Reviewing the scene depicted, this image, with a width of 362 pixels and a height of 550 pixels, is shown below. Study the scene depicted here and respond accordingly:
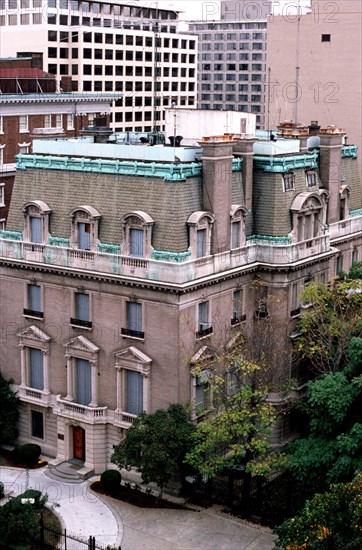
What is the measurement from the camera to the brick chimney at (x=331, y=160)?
62.8 meters

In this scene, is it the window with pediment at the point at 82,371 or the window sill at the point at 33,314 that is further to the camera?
the window sill at the point at 33,314

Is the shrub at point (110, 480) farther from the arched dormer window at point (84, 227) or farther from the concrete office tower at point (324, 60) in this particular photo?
the concrete office tower at point (324, 60)

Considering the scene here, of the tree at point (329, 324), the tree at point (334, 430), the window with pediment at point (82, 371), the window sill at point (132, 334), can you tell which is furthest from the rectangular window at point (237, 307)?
the window with pediment at point (82, 371)

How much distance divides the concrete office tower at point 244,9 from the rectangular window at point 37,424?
126 meters

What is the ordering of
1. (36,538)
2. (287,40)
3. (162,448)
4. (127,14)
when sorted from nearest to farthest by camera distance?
1. (36,538)
2. (162,448)
3. (287,40)
4. (127,14)

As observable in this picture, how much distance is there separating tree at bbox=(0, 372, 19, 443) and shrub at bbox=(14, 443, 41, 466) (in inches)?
65.3

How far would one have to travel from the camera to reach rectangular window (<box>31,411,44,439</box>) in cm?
5991

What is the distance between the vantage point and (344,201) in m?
66.2

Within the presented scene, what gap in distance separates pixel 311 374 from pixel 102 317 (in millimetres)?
15370

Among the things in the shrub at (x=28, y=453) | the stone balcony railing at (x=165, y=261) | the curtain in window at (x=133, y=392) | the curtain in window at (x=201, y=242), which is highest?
the curtain in window at (x=201, y=242)

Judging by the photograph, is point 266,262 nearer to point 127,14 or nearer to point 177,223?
point 177,223

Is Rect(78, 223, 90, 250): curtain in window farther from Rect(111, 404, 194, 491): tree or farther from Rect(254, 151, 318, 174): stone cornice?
Rect(254, 151, 318, 174): stone cornice

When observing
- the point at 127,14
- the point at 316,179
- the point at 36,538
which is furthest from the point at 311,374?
the point at 127,14

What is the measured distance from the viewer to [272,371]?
178ft
